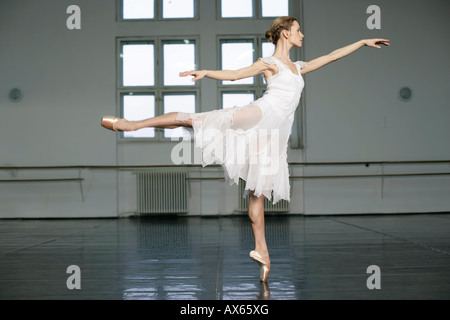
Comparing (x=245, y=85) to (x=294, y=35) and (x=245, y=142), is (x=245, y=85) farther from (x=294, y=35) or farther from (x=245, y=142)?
(x=245, y=142)

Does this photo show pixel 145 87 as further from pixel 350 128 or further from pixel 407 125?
pixel 407 125

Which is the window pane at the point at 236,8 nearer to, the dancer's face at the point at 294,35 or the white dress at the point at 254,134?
the dancer's face at the point at 294,35

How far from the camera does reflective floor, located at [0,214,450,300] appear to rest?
2.44 metres

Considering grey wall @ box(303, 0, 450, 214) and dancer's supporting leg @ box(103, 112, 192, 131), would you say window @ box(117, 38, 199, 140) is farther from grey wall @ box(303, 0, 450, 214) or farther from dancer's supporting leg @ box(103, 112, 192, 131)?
dancer's supporting leg @ box(103, 112, 192, 131)

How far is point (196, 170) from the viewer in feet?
27.7

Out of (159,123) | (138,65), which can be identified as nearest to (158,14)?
(138,65)

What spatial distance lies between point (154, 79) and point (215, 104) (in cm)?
119

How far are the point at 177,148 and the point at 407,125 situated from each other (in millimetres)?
4071

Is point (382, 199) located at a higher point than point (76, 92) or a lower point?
lower

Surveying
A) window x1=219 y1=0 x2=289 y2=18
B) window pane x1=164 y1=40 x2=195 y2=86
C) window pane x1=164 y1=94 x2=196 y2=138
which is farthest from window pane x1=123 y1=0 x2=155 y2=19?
window pane x1=164 y1=94 x2=196 y2=138

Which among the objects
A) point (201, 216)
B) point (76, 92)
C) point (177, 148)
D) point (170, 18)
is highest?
point (170, 18)

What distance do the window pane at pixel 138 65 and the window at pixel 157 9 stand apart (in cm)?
54

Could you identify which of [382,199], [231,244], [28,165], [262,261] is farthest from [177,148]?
[262,261]

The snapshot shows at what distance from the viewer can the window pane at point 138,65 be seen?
8.65 m
